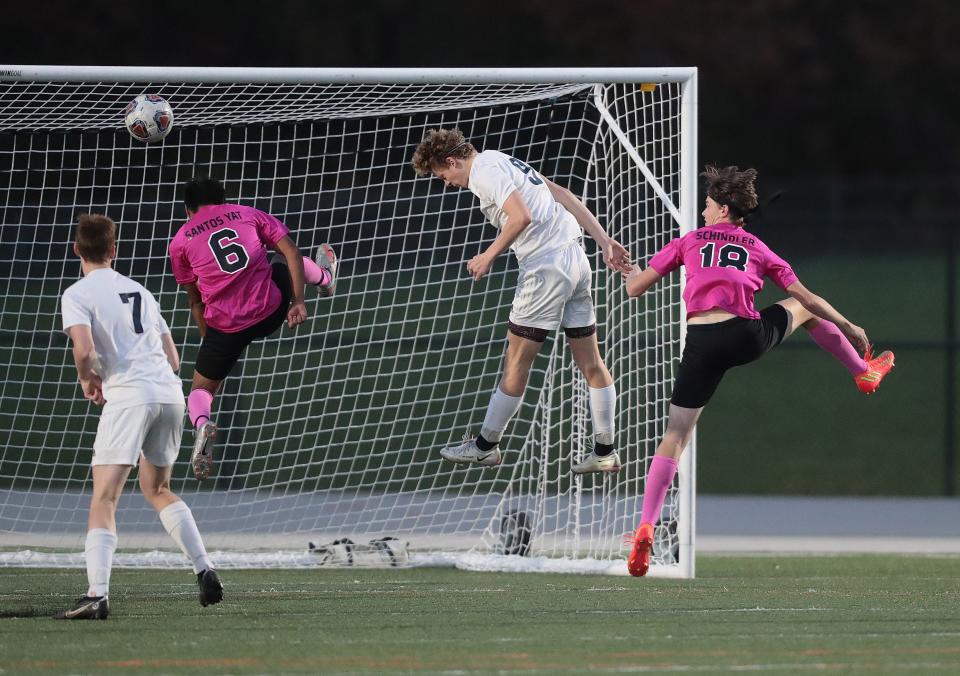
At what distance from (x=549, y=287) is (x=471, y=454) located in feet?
3.65

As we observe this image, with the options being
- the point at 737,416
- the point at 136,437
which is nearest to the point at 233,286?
the point at 136,437

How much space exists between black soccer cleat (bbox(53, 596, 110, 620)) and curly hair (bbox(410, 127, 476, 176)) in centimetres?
299

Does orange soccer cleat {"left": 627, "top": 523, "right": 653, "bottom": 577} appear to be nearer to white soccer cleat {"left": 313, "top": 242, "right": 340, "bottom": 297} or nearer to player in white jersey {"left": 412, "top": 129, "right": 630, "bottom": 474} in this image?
player in white jersey {"left": 412, "top": 129, "right": 630, "bottom": 474}

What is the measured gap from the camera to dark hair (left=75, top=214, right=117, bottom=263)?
24.6ft

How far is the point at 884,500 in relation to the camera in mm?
14328

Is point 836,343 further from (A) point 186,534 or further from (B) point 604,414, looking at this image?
(A) point 186,534

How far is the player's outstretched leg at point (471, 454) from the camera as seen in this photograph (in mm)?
9039

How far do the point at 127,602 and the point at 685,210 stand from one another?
4.09 meters

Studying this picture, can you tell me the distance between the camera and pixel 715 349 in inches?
325

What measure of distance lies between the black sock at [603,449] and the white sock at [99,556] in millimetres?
3050

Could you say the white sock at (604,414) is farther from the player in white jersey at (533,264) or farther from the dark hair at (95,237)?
the dark hair at (95,237)

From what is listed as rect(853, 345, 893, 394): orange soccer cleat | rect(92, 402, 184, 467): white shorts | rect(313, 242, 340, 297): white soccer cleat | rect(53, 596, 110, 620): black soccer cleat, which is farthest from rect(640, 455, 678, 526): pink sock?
rect(53, 596, 110, 620): black soccer cleat

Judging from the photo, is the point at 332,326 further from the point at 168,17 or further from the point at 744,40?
the point at 744,40

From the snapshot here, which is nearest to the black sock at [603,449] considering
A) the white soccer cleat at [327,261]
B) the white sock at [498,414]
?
the white sock at [498,414]
